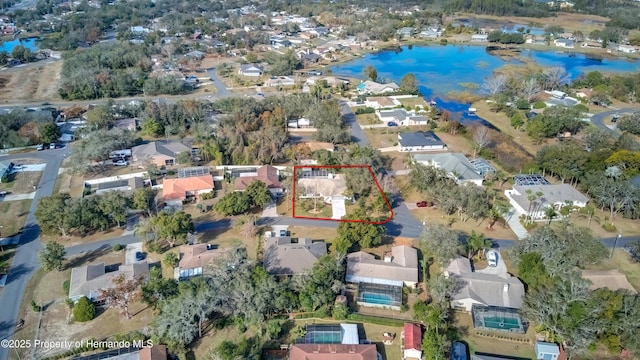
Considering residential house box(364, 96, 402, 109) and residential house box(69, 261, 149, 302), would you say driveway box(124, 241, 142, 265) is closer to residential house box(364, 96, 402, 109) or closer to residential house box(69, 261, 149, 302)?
residential house box(69, 261, 149, 302)

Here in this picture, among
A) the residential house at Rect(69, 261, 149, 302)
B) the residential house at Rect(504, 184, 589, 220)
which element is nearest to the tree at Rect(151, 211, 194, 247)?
the residential house at Rect(69, 261, 149, 302)

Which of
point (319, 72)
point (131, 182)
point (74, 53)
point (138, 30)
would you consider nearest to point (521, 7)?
point (319, 72)

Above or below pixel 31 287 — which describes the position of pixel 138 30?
above

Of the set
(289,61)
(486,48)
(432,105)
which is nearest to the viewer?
(432,105)

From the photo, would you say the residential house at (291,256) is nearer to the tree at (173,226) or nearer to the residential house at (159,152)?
the tree at (173,226)

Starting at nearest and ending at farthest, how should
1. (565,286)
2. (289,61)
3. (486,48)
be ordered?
1. (565,286)
2. (289,61)
3. (486,48)

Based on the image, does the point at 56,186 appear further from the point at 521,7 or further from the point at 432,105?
the point at 521,7

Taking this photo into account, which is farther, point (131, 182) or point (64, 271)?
point (131, 182)

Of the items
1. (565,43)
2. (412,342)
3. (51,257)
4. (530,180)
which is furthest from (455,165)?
(565,43)

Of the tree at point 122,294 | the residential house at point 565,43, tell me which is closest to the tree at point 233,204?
the tree at point 122,294
